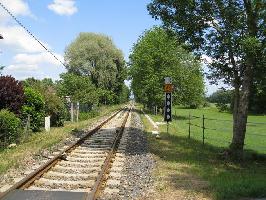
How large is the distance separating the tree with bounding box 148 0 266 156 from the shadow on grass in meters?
1.22

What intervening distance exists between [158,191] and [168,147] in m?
10.2

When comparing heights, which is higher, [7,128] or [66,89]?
[66,89]

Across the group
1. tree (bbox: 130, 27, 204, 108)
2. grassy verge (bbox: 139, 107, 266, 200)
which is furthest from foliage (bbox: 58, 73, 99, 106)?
grassy verge (bbox: 139, 107, 266, 200)

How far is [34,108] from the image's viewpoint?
26.8 meters

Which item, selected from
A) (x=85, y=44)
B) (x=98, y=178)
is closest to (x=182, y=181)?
(x=98, y=178)

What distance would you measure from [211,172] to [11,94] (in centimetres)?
1229

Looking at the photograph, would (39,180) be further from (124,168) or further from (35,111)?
(35,111)

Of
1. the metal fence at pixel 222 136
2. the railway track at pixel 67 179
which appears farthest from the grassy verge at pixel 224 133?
the railway track at pixel 67 179

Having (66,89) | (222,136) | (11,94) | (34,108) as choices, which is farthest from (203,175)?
(66,89)

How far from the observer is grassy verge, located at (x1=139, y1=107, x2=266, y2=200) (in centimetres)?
1076

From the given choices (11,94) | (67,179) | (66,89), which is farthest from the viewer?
(66,89)

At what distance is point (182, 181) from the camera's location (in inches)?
492

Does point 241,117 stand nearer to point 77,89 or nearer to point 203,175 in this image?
point 203,175

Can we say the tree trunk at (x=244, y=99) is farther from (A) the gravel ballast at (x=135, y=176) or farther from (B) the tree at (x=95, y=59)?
(B) the tree at (x=95, y=59)
